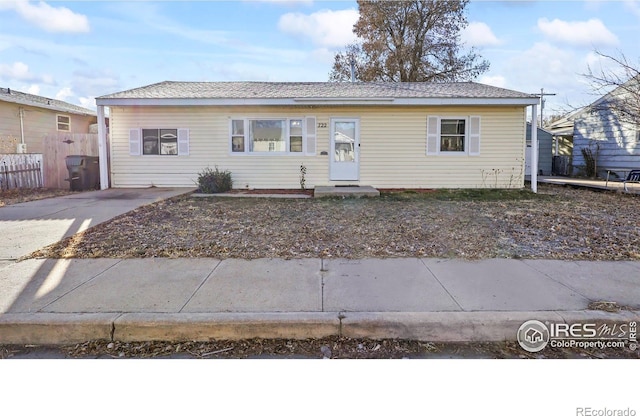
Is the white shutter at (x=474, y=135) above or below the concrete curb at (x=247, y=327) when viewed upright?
above

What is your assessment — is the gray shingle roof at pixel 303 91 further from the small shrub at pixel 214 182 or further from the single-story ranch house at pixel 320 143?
the small shrub at pixel 214 182

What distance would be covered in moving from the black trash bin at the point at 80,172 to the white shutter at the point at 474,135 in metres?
12.6

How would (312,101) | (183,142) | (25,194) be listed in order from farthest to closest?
(183,142) < (312,101) < (25,194)

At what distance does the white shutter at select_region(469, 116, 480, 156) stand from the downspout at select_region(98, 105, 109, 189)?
11.9 m

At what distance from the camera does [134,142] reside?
12992mm

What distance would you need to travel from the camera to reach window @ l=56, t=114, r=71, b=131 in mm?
18312

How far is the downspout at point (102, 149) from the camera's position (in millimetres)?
12406

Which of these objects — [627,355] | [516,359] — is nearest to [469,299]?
[516,359]

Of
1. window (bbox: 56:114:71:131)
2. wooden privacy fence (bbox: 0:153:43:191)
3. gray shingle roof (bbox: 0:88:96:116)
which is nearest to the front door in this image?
wooden privacy fence (bbox: 0:153:43:191)

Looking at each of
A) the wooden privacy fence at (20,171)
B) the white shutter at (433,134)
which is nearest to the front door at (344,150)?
the white shutter at (433,134)

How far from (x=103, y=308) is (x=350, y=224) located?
4.47 m

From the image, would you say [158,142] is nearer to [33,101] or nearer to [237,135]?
[237,135]

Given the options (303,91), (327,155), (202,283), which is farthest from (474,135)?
(202,283)

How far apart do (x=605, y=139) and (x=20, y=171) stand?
2323cm
